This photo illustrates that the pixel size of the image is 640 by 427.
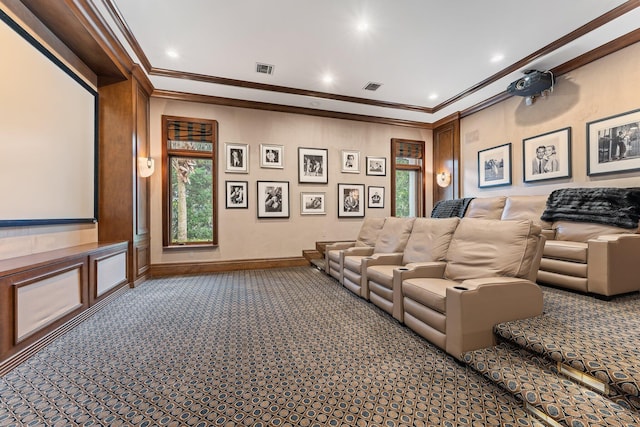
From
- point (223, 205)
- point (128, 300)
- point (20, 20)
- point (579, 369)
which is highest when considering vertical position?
point (20, 20)

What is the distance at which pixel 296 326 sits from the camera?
2625mm

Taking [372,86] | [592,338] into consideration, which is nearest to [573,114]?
[372,86]

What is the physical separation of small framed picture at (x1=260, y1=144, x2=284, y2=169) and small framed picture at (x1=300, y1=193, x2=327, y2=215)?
82cm

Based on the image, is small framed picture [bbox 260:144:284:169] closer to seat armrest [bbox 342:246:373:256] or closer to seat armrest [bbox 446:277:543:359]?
seat armrest [bbox 342:246:373:256]

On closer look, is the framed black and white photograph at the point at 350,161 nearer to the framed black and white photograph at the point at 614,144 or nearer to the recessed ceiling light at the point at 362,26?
the recessed ceiling light at the point at 362,26

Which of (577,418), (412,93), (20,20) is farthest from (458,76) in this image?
(20,20)

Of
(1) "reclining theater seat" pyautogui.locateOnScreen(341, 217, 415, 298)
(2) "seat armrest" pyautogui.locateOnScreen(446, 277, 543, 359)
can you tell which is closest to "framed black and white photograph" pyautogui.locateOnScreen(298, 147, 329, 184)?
(1) "reclining theater seat" pyautogui.locateOnScreen(341, 217, 415, 298)

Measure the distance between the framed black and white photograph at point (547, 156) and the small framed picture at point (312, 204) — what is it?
3.83 meters

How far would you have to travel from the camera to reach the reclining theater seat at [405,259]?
2732 mm

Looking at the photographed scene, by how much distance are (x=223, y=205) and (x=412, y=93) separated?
4355mm

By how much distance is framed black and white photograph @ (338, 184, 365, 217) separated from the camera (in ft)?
20.2

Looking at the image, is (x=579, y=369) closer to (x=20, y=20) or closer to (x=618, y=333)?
(x=618, y=333)

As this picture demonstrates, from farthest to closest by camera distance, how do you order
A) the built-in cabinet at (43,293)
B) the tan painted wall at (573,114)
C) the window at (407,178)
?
1. the window at (407,178)
2. the tan painted wall at (573,114)
3. the built-in cabinet at (43,293)

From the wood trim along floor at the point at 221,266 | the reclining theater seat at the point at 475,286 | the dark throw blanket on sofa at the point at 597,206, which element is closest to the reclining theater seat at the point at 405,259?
the reclining theater seat at the point at 475,286
